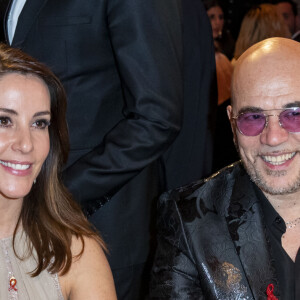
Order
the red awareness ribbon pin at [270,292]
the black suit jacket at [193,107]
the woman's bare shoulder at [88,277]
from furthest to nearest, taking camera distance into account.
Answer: the black suit jacket at [193,107] → the woman's bare shoulder at [88,277] → the red awareness ribbon pin at [270,292]

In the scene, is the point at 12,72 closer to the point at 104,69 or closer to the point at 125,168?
the point at 104,69

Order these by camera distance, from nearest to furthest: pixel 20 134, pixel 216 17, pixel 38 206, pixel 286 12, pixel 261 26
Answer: pixel 20 134 < pixel 38 206 < pixel 261 26 < pixel 216 17 < pixel 286 12

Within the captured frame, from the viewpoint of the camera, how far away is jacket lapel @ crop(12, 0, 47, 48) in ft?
8.57

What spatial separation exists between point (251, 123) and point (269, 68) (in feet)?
0.66

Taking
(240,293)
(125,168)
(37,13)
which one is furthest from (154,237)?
(37,13)

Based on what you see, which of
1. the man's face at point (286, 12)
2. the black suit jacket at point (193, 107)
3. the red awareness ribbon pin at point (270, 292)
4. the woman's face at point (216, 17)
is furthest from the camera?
the man's face at point (286, 12)

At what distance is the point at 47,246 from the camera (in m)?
2.57

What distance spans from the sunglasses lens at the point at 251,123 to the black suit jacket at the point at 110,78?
1.00ft

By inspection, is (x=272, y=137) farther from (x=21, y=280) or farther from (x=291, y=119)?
(x=21, y=280)

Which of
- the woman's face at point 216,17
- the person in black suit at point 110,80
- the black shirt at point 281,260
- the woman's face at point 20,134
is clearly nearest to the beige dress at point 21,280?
the woman's face at point 20,134

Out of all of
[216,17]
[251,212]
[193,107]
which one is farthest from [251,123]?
[216,17]

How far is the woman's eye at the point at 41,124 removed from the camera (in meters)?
2.52

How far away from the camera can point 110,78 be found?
106 inches

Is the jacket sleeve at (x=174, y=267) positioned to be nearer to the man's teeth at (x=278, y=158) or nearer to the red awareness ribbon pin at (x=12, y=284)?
the man's teeth at (x=278, y=158)
